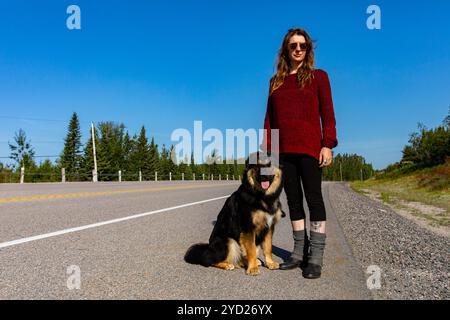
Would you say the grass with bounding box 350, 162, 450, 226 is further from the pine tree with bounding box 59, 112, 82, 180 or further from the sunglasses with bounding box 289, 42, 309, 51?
the pine tree with bounding box 59, 112, 82, 180

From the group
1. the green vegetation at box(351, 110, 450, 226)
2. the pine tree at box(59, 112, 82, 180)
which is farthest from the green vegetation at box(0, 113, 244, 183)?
the green vegetation at box(351, 110, 450, 226)

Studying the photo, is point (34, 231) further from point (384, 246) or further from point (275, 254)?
point (384, 246)

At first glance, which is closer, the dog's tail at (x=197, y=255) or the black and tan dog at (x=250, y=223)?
the black and tan dog at (x=250, y=223)

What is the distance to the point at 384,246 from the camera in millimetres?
4879

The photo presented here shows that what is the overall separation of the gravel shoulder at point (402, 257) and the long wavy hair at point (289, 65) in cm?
201

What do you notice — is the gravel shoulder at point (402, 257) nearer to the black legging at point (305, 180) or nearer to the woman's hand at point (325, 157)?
the black legging at point (305, 180)

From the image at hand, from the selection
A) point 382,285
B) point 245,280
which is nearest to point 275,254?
point 245,280

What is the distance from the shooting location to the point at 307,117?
386 cm

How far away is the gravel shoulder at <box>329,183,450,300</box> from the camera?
300 centimetres

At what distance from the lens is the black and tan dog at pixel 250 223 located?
369cm

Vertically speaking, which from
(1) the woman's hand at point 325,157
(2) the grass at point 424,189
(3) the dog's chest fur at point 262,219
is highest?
(1) the woman's hand at point 325,157

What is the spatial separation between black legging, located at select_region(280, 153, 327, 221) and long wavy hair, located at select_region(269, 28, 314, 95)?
2.52 ft

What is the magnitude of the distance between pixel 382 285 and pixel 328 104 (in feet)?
5.82

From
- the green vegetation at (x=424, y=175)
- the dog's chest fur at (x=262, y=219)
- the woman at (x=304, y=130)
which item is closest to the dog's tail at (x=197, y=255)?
the dog's chest fur at (x=262, y=219)
